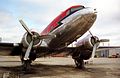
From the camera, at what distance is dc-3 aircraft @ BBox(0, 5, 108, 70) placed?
54.5 ft

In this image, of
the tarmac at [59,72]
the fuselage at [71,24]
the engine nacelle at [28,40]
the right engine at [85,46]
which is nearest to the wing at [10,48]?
the engine nacelle at [28,40]

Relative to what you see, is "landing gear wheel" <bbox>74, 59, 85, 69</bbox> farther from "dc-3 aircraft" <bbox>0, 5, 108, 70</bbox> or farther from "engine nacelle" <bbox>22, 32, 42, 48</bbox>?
"engine nacelle" <bbox>22, 32, 42, 48</bbox>

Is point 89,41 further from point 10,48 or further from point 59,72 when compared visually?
point 10,48

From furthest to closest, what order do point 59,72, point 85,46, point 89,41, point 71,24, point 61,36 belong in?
point 85,46 < point 89,41 < point 59,72 < point 61,36 < point 71,24

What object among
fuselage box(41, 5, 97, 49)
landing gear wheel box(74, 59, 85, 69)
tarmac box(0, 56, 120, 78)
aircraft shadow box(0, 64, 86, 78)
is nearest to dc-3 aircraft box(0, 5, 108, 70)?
fuselage box(41, 5, 97, 49)

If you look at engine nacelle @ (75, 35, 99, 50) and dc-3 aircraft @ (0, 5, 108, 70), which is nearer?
dc-3 aircraft @ (0, 5, 108, 70)

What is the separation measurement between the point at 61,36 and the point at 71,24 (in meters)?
1.75

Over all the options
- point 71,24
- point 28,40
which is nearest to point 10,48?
point 28,40

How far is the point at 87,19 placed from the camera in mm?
16203

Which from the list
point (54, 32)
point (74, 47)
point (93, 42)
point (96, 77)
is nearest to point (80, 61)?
point (74, 47)

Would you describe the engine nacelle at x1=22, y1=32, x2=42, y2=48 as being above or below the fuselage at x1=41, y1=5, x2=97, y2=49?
below

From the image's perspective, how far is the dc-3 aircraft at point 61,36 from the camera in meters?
16.6

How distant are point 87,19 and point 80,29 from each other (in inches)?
54.9

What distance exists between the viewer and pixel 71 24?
56.3ft
